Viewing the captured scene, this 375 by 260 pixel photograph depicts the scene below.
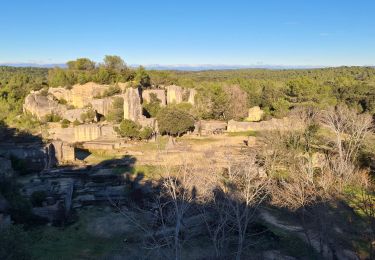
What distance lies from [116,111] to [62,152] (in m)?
14.2

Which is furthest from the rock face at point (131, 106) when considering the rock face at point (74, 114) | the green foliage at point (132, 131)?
the rock face at point (74, 114)

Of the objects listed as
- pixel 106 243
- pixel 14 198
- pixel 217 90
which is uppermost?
pixel 217 90

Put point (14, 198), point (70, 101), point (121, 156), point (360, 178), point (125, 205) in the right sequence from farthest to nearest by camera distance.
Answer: point (70, 101), point (121, 156), point (360, 178), point (125, 205), point (14, 198)

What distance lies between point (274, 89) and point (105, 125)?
25.6 metres

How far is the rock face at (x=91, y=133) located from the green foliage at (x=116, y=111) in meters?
4.37

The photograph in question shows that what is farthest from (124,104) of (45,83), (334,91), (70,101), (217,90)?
(334,91)

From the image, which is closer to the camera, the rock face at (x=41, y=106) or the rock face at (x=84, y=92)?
the rock face at (x=41, y=106)

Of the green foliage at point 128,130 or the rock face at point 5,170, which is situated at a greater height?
the rock face at point 5,170

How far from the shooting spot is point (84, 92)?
46.1 m

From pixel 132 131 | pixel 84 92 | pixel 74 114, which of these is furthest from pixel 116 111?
pixel 84 92

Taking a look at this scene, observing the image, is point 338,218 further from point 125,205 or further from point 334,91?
point 334,91

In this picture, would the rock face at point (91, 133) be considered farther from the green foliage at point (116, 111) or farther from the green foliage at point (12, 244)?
the green foliage at point (12, 244)

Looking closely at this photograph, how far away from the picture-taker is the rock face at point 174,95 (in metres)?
47.2

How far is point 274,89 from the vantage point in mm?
51219
